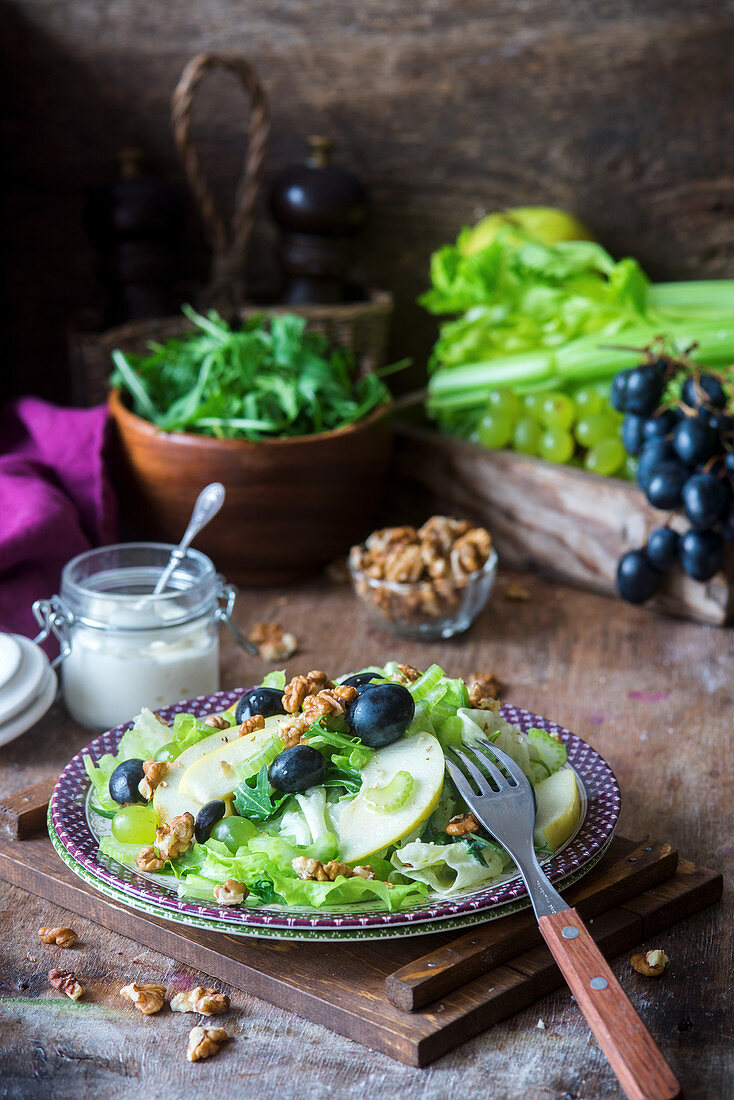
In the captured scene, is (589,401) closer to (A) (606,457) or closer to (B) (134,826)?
(A) (606,457)

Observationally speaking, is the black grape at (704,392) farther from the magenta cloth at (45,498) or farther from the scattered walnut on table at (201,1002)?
the scattered walnut on table at (201,1002)

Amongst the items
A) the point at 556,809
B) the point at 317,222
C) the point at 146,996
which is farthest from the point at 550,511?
the point at 146,996

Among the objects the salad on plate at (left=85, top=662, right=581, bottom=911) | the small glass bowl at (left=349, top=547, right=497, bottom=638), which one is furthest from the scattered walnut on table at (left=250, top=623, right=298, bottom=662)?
the salad on plate at (left=85, top=662, right=581, bottom=911)

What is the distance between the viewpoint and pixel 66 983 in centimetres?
98

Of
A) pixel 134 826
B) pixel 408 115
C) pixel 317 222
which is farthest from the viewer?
pixel 408 115

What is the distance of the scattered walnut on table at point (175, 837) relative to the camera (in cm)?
97

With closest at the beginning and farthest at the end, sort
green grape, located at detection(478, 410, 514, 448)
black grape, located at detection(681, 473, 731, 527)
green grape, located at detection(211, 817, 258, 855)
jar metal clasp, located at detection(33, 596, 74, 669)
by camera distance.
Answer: green grape, located at detection(211, 817, 258, 855), jar metal clasp, located at detection(33, 596, 74, 669), black grape, located at detection(681, 473, 731, 527), green grape, located at detection(478, 410, 514, 448)

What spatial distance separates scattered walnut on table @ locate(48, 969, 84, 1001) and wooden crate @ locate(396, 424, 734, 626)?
1112 mm

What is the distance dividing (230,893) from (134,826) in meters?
0.14

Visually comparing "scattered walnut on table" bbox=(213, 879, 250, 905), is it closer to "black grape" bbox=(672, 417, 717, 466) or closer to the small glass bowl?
the small glass bowl

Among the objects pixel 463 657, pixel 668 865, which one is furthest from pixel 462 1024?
pixel 463 657

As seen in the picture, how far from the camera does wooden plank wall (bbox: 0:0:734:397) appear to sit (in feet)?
7.36

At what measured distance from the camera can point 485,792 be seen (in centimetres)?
100

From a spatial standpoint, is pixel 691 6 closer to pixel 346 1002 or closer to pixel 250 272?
pixel 250 272
